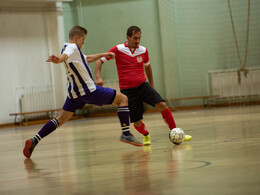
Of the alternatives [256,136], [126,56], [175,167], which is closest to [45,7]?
[126,56]

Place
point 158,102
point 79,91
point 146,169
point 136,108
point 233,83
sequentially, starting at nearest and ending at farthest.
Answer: point 146,169 → point 79,91 → point 158,102 → point 136,108 → point 233,83

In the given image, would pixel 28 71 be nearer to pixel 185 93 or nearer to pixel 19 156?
pixel 185 93

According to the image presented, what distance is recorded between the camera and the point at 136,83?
5.23 metres

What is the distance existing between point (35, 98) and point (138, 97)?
8504 millimetres

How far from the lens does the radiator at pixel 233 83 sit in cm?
1275

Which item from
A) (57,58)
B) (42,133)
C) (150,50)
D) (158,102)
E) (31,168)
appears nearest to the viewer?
(31,168)

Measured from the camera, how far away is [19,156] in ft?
16.3

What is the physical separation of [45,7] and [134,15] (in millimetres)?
2888

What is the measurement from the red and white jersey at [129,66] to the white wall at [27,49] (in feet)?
27.4

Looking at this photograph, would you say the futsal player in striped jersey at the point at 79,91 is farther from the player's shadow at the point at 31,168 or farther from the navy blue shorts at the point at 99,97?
the player's shadow at the point at 31,168

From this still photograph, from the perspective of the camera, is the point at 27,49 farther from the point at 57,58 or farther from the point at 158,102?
the point at 57,58

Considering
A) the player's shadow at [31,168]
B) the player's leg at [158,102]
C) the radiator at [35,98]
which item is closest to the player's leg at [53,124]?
the player's shadow at [31,168]

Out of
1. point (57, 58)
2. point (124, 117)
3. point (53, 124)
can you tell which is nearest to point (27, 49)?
point (53, 124)

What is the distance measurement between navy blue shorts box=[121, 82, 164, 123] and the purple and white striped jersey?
0.67 m
